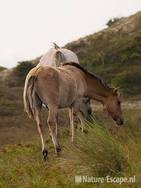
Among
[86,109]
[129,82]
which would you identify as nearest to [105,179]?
[86,109]

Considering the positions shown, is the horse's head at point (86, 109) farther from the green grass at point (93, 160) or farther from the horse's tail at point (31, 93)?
the green grass at point (93, 160)

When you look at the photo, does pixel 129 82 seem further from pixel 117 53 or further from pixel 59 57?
pixel 59 57

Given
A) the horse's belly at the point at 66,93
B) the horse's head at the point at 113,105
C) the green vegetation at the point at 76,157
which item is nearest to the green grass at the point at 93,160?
the green vegetation at the point at 76,157

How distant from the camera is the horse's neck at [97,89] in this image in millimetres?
15908

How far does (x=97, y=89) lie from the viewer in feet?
53.1

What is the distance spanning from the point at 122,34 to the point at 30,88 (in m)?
53.2

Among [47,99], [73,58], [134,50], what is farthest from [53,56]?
[134,50]

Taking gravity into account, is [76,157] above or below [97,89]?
above

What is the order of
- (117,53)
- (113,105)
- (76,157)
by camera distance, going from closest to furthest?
1. (76,157)
2. (113,105)
3. (117,53)

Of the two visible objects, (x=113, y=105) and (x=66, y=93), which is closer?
(x=66, y=93)

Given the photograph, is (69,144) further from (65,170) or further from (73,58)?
(73,58)

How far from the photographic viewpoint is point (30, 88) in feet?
41.3

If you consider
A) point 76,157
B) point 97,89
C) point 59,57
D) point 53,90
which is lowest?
point 97,89

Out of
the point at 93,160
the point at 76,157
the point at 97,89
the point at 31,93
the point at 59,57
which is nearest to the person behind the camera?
the point at 93,160
